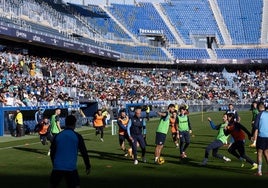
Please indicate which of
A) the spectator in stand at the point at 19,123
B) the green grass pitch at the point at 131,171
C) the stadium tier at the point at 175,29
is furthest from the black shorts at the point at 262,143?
the stadium tier at the point at 175,29

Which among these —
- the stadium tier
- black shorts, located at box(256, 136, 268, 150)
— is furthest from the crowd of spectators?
black shorts, located at box(256, 136, 268, 150)

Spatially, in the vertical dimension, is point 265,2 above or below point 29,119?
above

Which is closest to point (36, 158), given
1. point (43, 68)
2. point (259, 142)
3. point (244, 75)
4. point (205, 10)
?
point (259, 142)

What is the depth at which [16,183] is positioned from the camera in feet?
50.3

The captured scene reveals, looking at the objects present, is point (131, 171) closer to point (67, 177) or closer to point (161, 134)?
point (161, 134)

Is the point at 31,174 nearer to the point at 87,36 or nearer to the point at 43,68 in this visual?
the point at 43,68

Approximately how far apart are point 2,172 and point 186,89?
6190cm

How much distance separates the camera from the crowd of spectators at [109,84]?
43.3m

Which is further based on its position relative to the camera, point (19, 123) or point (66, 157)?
point (19, 123)

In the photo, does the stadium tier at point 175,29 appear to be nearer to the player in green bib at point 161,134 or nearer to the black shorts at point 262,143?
the player in green bib at point 161,134

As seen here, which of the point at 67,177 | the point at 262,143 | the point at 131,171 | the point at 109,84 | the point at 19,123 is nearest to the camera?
the point at 67,177

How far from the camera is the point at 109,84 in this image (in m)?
65.1

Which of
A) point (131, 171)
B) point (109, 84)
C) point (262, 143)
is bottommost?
point (131, 171)

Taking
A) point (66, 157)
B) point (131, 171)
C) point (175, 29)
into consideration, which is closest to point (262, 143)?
point (131, 171)
